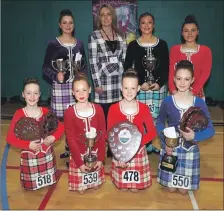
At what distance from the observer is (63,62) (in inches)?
161

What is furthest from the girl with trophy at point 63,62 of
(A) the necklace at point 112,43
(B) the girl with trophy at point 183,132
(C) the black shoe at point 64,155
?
(B) the girl with trophy at point 183,132

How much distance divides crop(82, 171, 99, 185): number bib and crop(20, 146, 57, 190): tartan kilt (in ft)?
1.23

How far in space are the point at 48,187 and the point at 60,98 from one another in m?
Result: 1.08

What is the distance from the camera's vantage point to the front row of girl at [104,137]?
346 cm

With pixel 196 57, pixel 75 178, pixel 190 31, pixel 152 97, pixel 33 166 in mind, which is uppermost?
pixel 190 31

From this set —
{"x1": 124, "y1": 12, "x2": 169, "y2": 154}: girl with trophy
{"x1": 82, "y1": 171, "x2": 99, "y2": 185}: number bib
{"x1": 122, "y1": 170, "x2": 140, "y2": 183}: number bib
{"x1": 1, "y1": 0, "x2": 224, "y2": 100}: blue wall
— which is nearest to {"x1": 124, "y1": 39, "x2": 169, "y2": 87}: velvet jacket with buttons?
{"x1": 124, "y1": 12, "x2": 169, "y2": 154}: girl with trophy

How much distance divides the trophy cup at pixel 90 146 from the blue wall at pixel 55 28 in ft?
12.9

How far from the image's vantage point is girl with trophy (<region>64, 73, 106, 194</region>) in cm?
345

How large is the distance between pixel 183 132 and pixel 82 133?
1002 millimetres


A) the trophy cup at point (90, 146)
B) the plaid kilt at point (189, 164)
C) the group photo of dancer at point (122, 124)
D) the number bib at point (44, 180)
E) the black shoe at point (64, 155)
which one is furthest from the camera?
the black shoe at point (64, 155)

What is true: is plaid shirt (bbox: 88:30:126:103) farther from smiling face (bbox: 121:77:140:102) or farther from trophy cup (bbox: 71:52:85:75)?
smiling face (bbox: 121:77:140:102)

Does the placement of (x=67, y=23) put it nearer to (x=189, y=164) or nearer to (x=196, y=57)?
(x=196, y=57)

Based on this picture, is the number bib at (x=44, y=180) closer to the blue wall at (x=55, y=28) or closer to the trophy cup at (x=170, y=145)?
the trophy cup at (x=170, y=145)

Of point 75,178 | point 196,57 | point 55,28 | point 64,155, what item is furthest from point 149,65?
point 55,28
